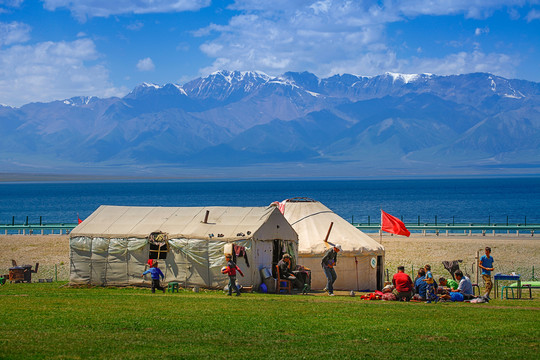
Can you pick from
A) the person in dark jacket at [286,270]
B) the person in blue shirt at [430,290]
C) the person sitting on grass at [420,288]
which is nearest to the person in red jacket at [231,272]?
the person in dark jacket at [286,270]

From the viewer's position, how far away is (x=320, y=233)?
96.2 ft

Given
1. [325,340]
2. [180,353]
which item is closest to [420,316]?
[325,340]

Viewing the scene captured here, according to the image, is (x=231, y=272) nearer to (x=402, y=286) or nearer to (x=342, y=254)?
(x=402, y=286)

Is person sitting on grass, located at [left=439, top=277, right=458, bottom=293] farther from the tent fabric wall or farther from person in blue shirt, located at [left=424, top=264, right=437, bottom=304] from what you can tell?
the tent fabric wall

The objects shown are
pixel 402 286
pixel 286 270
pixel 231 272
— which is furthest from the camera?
pixel 286 270

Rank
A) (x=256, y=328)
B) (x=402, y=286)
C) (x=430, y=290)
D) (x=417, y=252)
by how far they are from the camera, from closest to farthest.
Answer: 1. (x=256, y=328)
2. (x=402, y=286)
3. (x=430, y=290)
4. (x=417, y=252)

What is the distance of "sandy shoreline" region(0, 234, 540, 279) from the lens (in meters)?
37.7

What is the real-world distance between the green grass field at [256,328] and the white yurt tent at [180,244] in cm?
329

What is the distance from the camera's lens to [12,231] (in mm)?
66062

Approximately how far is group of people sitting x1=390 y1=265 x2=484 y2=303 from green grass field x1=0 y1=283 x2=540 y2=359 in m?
0.85

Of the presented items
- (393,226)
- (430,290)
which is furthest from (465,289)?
(393,226)

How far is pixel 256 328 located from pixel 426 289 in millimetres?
7516

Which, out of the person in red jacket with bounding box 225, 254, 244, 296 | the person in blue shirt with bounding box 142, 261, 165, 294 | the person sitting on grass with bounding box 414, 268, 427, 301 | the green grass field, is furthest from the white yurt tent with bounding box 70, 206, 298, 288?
the person sitting on grass with bounding box 414, 268, 427, 301

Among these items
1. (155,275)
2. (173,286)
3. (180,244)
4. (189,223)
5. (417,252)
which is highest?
(189,223)
